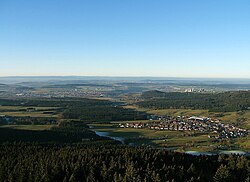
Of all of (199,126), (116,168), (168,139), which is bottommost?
(168,139)

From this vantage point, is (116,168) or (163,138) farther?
(163,138)

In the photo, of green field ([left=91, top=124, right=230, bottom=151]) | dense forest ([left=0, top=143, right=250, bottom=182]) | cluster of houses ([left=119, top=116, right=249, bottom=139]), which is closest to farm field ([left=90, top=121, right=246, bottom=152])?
green field ([left=91, top=124, right=230, bottom=151])

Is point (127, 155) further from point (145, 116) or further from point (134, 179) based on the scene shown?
point (145, 116)

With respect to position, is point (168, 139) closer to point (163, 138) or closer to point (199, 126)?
point (163, 138)

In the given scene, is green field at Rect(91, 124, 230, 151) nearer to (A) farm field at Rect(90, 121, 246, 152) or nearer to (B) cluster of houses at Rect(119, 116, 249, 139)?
(A) farm field at Rect(90, 121, 246, 152)

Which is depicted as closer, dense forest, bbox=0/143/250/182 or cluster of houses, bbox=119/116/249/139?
dense forest, bbox=0/143/250/182

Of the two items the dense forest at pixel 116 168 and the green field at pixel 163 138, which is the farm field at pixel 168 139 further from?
the dense forest at pixel 116 168

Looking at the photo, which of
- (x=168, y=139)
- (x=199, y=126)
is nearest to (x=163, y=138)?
(x=168, y=139)

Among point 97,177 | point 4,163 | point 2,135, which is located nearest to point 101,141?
point 2,135
